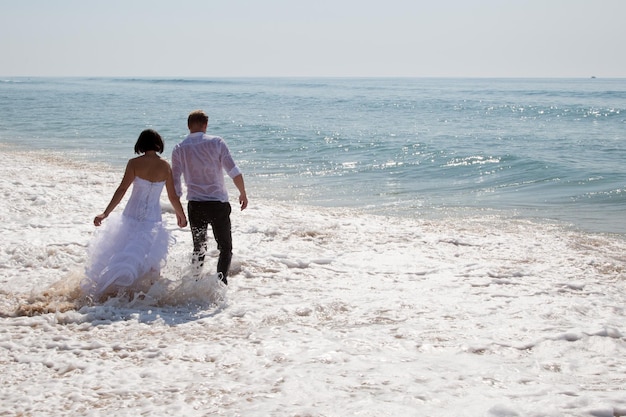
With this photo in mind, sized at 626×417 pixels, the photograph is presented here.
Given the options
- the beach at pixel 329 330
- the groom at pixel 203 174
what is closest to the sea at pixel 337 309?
the beach at pixel 329 330

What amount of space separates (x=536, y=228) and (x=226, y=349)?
7.00 m

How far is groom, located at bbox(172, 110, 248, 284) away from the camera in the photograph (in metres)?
6.04

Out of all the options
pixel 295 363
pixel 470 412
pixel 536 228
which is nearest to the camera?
pixel 470 412

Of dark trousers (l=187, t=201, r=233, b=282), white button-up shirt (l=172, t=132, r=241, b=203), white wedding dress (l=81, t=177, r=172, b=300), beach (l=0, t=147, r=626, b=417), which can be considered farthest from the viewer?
dark trousers (l=187, t=201, r=233, b=282)

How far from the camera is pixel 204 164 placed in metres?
6.05

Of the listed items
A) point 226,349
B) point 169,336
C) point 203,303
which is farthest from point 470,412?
point 203,303

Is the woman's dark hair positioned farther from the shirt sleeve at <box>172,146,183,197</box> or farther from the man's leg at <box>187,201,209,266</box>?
the man's leg at <box>187,201,209,266</box>

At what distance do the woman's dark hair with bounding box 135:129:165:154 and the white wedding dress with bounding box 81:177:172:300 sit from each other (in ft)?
0.98

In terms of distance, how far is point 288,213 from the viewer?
1056 cm

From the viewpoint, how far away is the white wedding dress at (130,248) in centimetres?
573

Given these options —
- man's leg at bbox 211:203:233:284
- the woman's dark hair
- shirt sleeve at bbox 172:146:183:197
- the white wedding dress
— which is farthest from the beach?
the woman's dark hair

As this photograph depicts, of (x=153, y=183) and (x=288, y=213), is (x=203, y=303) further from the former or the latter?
(x=288, y=213)

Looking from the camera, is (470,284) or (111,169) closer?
(470,284)

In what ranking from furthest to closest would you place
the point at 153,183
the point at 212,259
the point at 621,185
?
1. the point at 621,185
2. the point at 212,259
3. the point at 153,183
